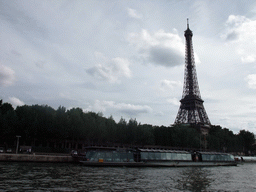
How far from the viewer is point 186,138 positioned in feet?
369

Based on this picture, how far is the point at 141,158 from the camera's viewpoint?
4906 cm

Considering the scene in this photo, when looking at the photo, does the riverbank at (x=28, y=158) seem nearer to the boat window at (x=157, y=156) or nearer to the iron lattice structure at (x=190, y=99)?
the boat window at (x=157, y=156)

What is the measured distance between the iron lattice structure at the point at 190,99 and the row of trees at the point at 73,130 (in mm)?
23069

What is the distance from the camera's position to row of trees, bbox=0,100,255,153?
7238cm

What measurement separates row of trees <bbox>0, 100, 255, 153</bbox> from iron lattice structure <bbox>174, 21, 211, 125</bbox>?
23.1m

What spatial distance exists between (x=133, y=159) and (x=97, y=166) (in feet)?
29.0

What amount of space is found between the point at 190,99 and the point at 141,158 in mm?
98229

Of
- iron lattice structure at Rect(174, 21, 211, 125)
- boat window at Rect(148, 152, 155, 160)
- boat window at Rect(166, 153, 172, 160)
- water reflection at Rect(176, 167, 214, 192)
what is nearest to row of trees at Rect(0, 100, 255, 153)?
iron lattice structure at Rect(174, 21, 211, 125)

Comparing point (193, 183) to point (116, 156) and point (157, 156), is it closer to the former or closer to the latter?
point (116, 156)

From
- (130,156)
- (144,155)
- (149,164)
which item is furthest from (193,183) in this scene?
(144,155)

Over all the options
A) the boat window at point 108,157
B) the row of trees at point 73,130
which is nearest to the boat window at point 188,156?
the boat window at point 108,157

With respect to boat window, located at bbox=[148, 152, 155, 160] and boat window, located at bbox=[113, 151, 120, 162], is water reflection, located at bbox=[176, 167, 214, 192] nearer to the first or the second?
boat window, located at bbox=[113, 151, 120, 162]

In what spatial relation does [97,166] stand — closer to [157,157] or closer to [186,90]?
[157,157]

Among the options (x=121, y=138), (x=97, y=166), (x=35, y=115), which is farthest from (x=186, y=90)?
(x=97, y=166)
